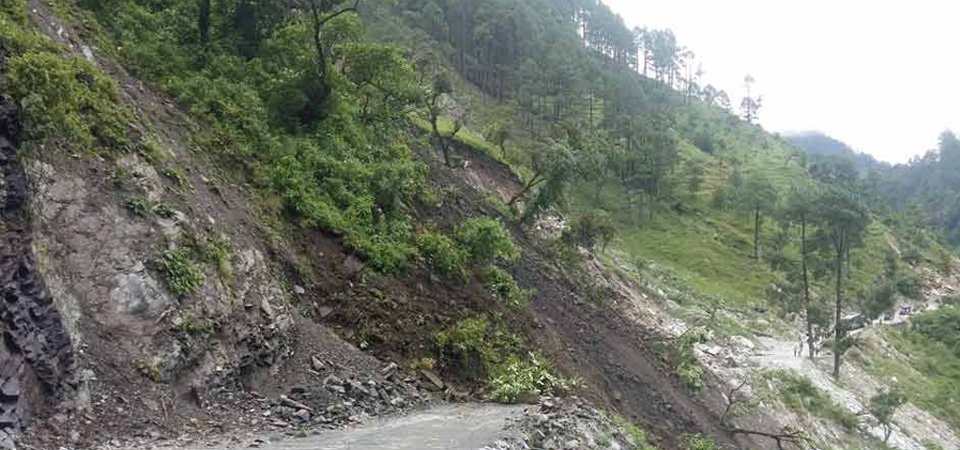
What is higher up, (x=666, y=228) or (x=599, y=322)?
(x=599, y=322)

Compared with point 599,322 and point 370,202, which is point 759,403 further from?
point 370,202

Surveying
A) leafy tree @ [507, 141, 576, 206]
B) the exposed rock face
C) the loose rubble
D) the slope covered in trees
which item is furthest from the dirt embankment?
the slope covered in trees

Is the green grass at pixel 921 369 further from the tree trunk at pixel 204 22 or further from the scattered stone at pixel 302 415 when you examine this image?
the scattered stone at pixel 302 415

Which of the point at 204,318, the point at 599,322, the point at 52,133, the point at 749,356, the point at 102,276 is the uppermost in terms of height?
the point at 52,133

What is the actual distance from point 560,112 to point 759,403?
54.3 meters

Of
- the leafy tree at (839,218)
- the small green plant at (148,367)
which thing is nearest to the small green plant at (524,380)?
the small green plant at (148,367)

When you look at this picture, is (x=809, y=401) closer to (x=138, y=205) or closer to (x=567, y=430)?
(x=567, y=430)

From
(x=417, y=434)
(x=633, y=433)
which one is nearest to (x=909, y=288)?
(x=633, y=433)

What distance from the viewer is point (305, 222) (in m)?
18.5

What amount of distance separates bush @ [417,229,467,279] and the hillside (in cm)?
6

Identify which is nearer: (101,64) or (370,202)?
(101,64)

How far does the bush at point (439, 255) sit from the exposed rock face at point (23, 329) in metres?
11.0

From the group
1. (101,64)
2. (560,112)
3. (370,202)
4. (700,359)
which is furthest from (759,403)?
(560,112)

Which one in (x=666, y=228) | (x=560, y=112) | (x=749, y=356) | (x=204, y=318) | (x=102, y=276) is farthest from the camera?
(x=560, y=112)
